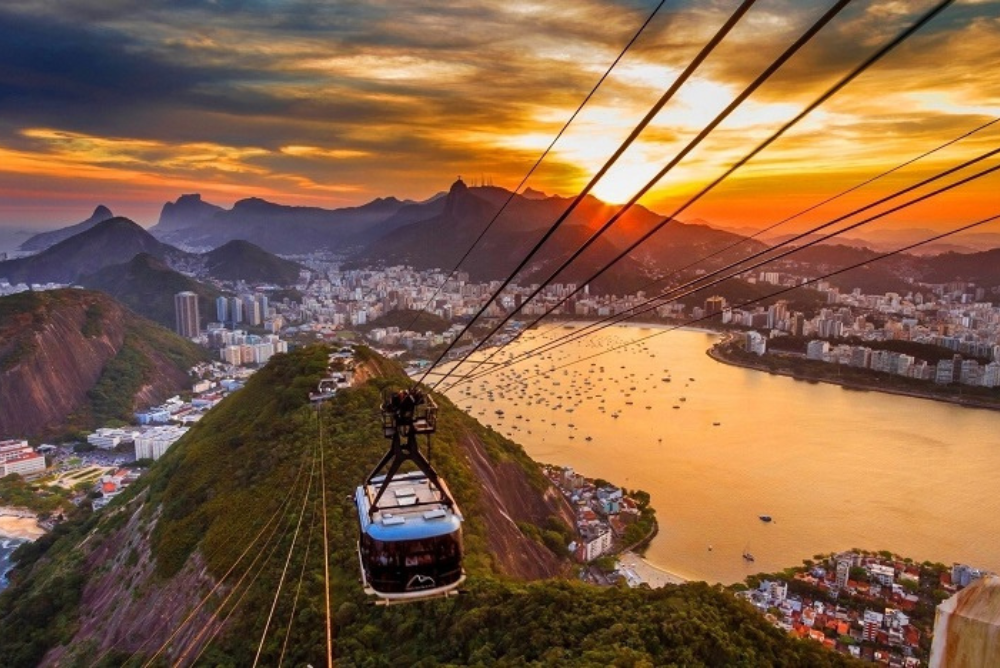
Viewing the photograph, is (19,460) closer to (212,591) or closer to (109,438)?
(109,438)

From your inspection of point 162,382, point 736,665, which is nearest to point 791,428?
point 736,665

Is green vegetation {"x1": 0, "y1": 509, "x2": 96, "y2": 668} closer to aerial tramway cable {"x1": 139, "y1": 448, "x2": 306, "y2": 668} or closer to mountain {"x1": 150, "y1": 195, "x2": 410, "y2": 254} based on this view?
aerial tramway cable {"x1": 139, "y1": 448, "x2": 306, "y2": 668}

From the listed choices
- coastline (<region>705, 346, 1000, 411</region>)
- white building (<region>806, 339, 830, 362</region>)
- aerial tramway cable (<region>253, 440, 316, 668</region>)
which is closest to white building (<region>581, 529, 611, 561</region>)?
aerial tramway cable (<region>253, 440, 316, 668</region>)

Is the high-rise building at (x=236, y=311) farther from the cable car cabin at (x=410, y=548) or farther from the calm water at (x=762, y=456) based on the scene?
the cable car cabin at (x=410, y=548)

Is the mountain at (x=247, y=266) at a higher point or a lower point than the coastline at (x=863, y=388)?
higher

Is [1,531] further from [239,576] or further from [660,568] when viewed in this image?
[660,568]

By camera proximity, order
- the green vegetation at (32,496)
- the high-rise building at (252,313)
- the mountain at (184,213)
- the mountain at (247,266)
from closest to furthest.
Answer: the green vegetation at (32,496) < the high-rise building at (252,313) < the mountain at (247,266) < the mountain at (184,213)

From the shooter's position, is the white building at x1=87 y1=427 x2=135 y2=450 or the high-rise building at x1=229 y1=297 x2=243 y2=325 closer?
the white building at x1=87 y1=427 x2=135 y2=450

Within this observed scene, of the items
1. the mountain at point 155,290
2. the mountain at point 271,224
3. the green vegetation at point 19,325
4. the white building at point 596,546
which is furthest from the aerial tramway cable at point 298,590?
the mountain at point 271,224
